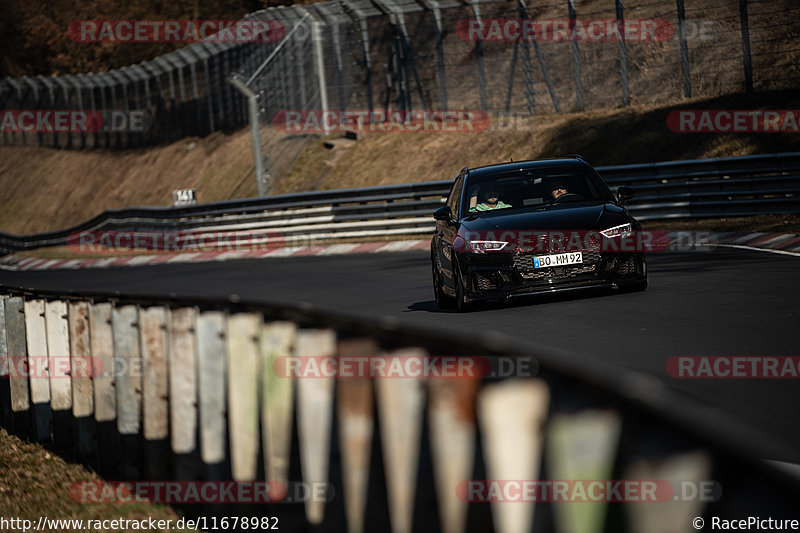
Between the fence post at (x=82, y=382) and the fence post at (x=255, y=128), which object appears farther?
the fence post at (x=255, y=128)

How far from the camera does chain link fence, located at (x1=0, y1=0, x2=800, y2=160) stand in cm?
→ 2680

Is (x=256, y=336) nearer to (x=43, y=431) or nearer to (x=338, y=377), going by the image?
(x=338, y=377)

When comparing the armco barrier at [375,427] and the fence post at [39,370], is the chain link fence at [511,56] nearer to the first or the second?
the fence post at [39,370]

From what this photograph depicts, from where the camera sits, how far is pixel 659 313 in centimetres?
1098

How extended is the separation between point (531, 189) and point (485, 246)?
5.10 feet

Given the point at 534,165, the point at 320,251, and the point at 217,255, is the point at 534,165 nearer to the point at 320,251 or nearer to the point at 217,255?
the point at 320,251

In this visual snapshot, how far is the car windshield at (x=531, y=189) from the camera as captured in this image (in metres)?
13.1

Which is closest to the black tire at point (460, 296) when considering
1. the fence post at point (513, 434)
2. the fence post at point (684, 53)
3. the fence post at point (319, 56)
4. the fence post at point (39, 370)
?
the fence post at point (39, 370)

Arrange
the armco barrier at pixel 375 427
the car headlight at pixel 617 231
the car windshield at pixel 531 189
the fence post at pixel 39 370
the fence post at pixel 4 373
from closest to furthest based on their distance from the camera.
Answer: the armco barrier at pixel 375 427, the fence post at pixel 39 370, the fence post at pixel 4 373, the car headlight at pixel 617 231, the car windshield at pixel 531 189

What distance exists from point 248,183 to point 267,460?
3993cm

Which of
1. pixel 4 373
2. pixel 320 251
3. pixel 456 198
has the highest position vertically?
pixel 456 198

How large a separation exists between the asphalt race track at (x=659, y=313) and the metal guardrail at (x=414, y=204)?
159 inches

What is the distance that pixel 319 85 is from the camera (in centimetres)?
3709

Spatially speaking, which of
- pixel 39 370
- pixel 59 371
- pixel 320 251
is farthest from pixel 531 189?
pixel 320 251
